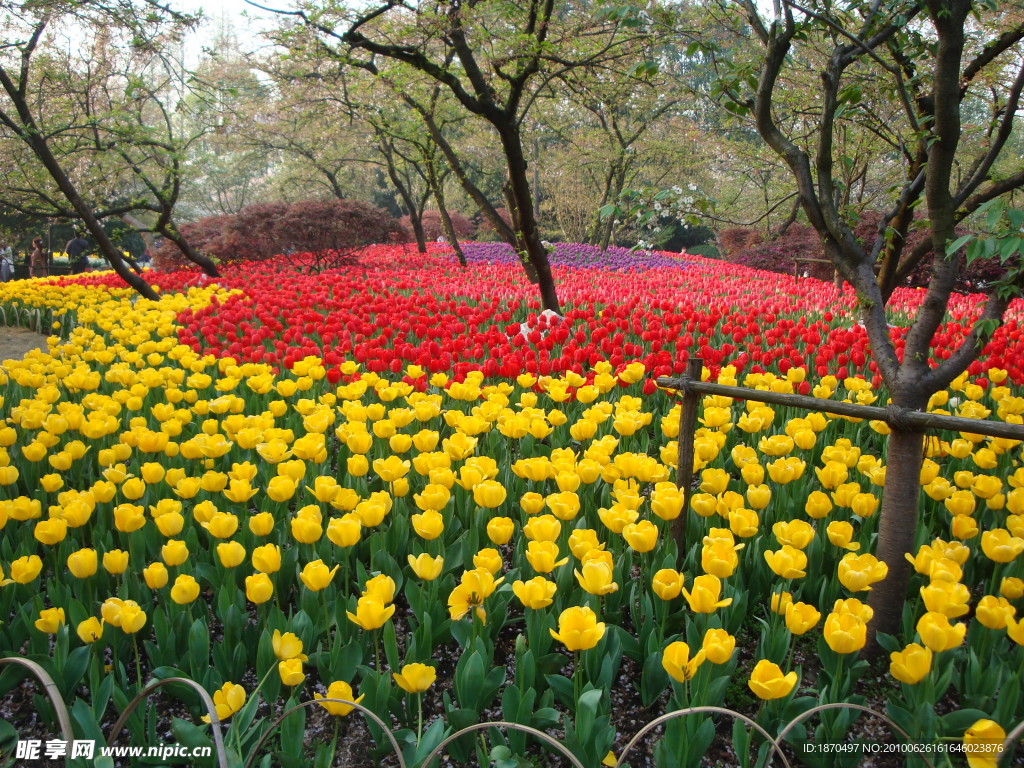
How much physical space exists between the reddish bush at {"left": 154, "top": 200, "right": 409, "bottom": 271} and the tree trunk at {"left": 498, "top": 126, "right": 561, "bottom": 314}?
788 cm

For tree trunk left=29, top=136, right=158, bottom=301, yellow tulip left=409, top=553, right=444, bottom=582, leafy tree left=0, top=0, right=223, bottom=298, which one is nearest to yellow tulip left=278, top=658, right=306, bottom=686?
yellow tulip left=409, top=553, right=444, bottom=582

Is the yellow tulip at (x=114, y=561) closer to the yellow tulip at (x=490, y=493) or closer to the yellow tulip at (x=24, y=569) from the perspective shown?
the yellow tulip at (x=24, y=569)

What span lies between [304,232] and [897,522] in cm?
1357

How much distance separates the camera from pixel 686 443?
2629 mm

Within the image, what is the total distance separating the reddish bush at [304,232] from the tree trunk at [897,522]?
13.4 meters

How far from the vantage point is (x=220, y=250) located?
52.7ft

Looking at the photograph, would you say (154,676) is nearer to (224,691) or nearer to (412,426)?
(224,691)

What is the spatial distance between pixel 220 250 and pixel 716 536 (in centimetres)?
1604

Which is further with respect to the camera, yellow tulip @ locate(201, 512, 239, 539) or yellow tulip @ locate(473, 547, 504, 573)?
yellow tulip @ locate(201, 512, 239, 539)

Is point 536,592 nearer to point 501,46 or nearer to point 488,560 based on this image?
point 488,560

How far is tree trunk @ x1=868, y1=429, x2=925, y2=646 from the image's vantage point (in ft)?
6.67

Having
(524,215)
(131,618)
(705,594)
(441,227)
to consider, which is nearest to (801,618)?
(705,594)

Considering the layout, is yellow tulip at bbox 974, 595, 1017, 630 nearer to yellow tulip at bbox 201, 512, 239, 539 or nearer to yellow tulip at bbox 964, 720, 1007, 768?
yellow tulip at bbox 964, 720, 1007, 768

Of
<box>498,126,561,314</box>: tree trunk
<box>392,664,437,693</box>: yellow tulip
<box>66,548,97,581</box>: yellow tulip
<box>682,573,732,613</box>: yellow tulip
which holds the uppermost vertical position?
<box>498,126,561,314</box>: tree trunk
